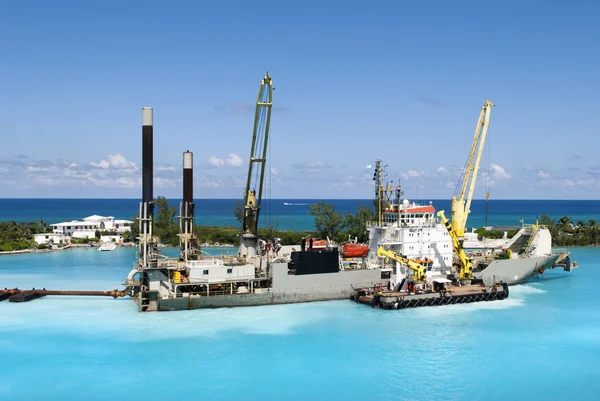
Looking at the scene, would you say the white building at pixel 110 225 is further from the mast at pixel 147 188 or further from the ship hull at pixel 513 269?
the ship hull at pixel 513 269

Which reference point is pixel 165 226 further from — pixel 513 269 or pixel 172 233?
pixel 513 269

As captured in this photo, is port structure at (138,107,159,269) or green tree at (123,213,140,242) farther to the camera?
green tree at (123,213,140,242)

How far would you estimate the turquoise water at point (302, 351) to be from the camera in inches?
848

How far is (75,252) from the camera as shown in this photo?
213 ft

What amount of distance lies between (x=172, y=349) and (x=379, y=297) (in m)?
13.2

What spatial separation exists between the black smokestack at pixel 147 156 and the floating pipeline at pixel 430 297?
14498 millimetres

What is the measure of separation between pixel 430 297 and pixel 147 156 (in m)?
19.7

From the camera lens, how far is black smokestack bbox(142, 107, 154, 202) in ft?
113

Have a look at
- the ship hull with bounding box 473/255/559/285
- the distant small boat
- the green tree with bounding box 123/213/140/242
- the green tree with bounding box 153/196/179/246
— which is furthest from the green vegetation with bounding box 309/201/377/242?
the distant small boat

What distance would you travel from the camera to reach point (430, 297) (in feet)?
111

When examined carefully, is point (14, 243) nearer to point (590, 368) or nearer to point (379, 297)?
point (379, 297)

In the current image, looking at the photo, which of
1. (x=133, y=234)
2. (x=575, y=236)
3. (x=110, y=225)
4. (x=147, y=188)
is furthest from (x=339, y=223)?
(x=110, y=225)

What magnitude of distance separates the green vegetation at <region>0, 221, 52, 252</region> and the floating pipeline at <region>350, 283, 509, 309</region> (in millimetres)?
46962

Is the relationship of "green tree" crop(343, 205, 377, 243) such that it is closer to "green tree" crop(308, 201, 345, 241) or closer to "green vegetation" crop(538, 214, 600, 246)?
"green tree" crop(308, 201, 345, 241)
